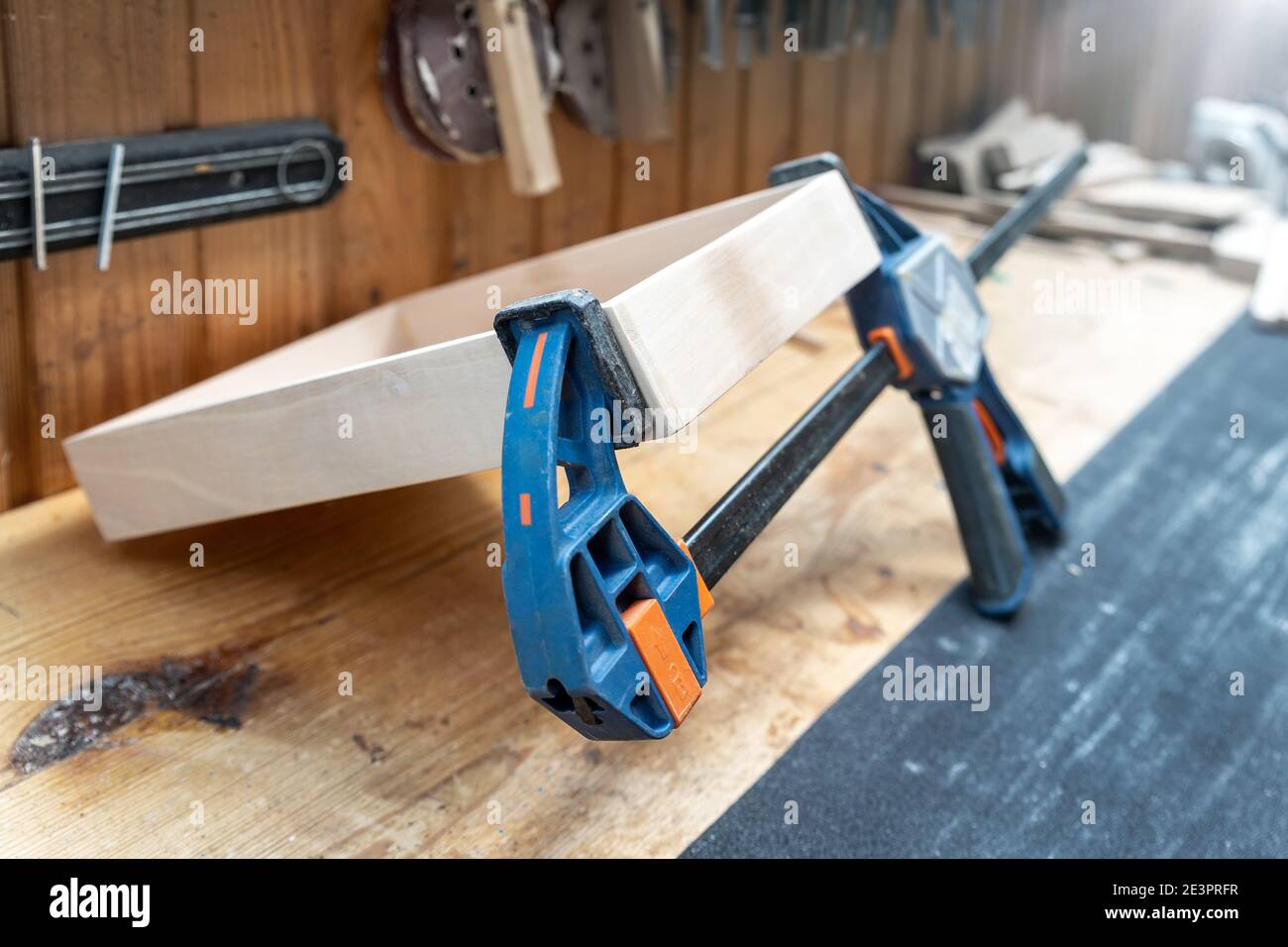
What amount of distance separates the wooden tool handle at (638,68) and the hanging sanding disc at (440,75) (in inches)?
7.3

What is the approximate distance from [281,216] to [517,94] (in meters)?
0.35

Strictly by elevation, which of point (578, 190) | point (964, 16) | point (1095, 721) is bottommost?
point (1095, 721)

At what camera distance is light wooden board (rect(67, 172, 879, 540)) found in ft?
3.05

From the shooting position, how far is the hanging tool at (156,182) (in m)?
1.23

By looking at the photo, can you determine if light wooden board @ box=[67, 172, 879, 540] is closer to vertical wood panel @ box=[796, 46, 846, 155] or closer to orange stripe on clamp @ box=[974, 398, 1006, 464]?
orange stripe on clamp @ box=[974, 398, 1006, 464]

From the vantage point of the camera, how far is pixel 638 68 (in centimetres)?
176

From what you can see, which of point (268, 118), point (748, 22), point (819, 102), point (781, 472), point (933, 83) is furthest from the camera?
point (933, 83)

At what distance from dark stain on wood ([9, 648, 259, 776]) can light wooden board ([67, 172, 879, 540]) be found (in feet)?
0.52

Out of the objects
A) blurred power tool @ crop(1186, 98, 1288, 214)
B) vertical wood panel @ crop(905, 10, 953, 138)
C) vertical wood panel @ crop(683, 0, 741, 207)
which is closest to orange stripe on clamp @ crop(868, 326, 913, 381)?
vertical wood panel @ crop(683, 0, 741, 207)

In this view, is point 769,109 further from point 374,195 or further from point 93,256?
point 93,256

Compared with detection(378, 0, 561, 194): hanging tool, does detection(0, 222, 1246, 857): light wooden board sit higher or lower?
lower

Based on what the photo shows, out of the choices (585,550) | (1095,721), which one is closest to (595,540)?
(585,550)
